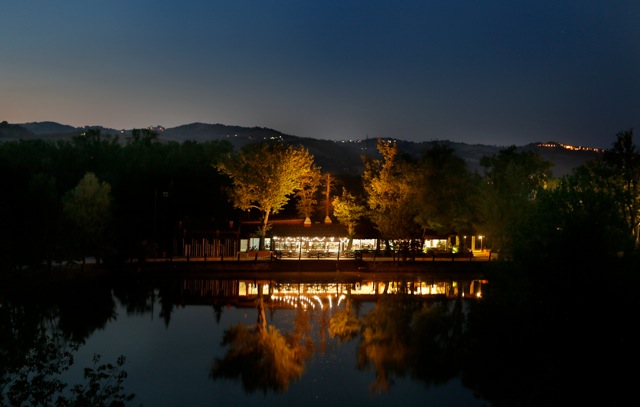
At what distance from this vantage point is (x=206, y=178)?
67.4 m

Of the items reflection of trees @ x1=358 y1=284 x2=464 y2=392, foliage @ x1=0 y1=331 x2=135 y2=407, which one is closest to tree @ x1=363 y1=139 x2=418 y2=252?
reflection of trees @ x1=358 y1=284 x2=464 y2=392

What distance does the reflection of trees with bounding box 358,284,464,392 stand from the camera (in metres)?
25.3

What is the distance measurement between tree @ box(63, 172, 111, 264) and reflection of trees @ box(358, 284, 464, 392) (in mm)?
21319

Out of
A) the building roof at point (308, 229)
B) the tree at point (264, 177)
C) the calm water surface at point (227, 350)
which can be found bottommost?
the calm water surface at point (227, 350)

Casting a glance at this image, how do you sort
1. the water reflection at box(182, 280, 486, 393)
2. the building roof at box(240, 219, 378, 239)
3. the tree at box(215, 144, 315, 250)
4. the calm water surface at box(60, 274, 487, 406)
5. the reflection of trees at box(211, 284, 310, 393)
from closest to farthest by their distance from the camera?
the calm water surface at box(60, 274, 487, 406), the reflection of trees at box(211, 284, 310, 393), the water reflection at box(182, 280, 486, 393), the tree at box(215, 144, 315, 250), the building roof at box(240, 219, 378, 239)

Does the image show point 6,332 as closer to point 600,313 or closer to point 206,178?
point 600,313

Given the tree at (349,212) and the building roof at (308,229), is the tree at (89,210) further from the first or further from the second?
the tree at (349,212)

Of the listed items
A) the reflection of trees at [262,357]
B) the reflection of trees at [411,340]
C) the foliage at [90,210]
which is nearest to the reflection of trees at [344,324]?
the reflection of trees at [411,340]

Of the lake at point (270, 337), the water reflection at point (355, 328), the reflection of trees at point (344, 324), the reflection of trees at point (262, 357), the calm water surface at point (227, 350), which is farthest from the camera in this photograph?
the reflection of trees at point (344, 324)

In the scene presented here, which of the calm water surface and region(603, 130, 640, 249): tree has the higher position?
region(603, 130, 640, 249): tree

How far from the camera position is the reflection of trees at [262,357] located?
2405cm

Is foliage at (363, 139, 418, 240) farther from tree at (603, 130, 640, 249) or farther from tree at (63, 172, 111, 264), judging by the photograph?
tree at (63, 172, 111, 264)

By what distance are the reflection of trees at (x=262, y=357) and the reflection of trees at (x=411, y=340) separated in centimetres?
273

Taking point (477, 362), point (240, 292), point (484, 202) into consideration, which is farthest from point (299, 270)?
point (477, 362)
